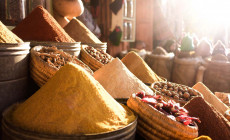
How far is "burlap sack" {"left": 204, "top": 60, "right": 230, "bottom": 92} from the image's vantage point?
290 cm

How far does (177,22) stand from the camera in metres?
5.68

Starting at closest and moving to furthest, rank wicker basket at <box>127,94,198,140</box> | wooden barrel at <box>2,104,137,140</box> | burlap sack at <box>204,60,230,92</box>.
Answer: wooden barrel at <box>2,104,137,140</box> → wicker basket at <box>127,94,198,140</box> → burlap sack at <box>204,60,230,92</box>

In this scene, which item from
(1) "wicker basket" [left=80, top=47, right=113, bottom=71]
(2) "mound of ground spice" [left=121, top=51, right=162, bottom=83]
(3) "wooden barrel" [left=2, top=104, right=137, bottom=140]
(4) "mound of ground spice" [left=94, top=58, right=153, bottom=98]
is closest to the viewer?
(3) "wooden barrel" [left=2, top=104, right=137, bottom=140]

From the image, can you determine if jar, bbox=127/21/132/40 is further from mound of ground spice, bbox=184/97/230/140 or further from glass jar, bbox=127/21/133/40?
mound of ground spice, bbox=184/97/230/140

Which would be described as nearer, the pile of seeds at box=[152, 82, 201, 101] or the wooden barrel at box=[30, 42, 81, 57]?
the wooden barrel at box=[30, 42, 81, 57]

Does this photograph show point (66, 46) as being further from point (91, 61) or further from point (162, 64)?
point (162, 64)

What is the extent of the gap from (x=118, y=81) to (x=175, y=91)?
1.29ft

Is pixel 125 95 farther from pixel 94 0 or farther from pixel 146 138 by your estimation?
pixel 94 0

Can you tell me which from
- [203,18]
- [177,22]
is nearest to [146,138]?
[177,22]

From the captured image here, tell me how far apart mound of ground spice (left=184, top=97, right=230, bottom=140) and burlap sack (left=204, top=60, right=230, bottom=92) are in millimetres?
2065

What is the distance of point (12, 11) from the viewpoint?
1.37m

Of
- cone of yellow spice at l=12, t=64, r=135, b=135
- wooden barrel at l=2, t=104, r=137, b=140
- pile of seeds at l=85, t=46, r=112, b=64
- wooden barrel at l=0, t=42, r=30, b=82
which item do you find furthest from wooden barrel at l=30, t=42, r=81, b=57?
wooden barrel at l=2, t=104, r=137, b=140

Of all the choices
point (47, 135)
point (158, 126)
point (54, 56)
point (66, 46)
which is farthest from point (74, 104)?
point (66, 46)

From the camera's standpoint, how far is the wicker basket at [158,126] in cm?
81
